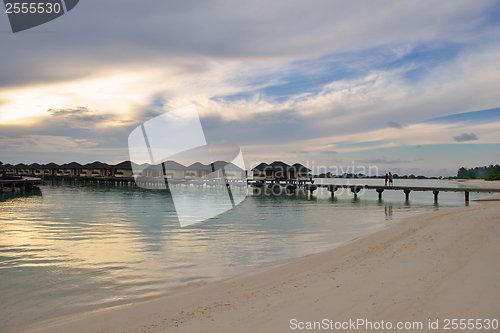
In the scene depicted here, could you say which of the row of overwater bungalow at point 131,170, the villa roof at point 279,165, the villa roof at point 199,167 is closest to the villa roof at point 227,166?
the row of overwater bungalow at point 131,170

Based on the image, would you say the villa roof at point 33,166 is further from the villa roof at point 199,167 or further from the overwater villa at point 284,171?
the overwater villa at point 284,171

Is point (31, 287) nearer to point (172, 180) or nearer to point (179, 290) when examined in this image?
point (179, 290)

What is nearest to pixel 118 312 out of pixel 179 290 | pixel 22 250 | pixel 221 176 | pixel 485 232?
pixel 179 290

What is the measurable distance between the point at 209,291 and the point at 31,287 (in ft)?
14.0

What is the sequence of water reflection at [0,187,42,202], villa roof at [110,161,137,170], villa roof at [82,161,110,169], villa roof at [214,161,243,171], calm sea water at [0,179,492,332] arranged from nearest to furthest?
calm sea water at [0,179,492,332], water reflection at [0,187,42,202], villa roof at [214,161,243,171], villa roof at [110,161,137,170], villa roof at [82,161,110,169]

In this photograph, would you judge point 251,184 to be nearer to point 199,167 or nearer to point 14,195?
point 199,167

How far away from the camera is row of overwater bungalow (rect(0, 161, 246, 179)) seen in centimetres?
5906

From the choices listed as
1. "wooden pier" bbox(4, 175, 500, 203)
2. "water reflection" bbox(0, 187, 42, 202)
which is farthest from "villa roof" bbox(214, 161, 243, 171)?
"water reflection" bbox(0, 187, 42, 202)

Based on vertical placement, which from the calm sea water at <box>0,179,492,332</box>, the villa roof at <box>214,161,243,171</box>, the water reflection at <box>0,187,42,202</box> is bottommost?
the calm sea water at <box>0,179,492,332</box>

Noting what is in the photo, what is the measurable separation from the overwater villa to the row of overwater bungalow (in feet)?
22.4

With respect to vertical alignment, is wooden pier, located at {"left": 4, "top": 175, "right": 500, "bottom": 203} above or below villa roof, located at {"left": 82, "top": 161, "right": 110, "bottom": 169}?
below

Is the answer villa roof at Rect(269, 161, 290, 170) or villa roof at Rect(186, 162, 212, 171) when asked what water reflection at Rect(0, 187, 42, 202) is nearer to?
villa roof at Rect(186, 162, 212, 171)

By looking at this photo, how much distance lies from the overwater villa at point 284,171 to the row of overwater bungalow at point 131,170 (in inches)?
269

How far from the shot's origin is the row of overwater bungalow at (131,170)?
59062 millimetres
